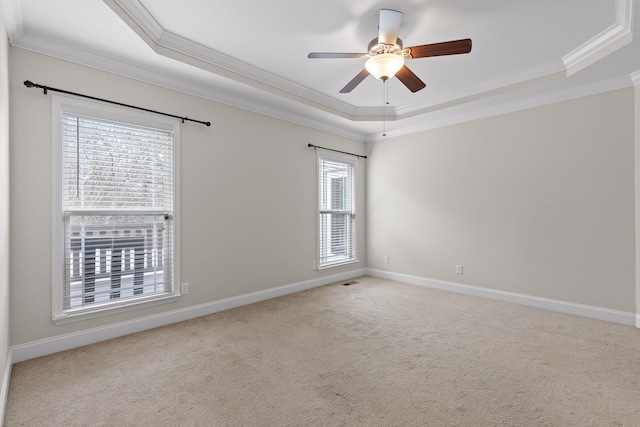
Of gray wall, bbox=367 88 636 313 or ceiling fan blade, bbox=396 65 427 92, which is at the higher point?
ceiling fan blade, bbox=396 65 427 92

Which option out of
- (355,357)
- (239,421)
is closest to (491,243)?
(355,357)

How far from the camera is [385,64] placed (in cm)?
254

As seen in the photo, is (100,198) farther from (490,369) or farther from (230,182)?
(490,369)

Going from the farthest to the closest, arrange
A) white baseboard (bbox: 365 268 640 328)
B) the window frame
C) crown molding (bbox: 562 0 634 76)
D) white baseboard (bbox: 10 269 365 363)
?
the window frame → white baseboard (bbox: 365 268 640 328) → white baseboard (bbox: 10 269 365 363) → crown molding (bbox: 562 0 634 76)

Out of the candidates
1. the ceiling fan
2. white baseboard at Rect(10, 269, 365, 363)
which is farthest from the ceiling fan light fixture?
white baseboard at Rect(10, 269, 365, 363)

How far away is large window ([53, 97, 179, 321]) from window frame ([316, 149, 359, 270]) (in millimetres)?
2209

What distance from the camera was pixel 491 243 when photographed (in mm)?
4188

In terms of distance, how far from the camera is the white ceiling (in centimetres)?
236

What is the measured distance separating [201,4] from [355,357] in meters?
3.07

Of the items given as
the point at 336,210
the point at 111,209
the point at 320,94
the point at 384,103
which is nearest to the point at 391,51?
the point at 320,94

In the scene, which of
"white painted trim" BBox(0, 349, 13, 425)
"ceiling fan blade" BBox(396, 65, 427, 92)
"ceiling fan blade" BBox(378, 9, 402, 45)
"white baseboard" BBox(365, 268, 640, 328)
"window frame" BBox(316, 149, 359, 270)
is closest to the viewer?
"white painted trim" BBox(0, 349, 13, 425)

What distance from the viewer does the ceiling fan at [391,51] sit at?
229 cm

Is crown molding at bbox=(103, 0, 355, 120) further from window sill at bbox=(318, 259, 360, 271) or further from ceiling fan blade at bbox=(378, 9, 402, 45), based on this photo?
window sill at bbox=(318, 259, 360, 271)

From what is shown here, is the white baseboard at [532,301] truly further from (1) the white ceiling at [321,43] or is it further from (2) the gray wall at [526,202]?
(1) the white ceiling at [321,43]
